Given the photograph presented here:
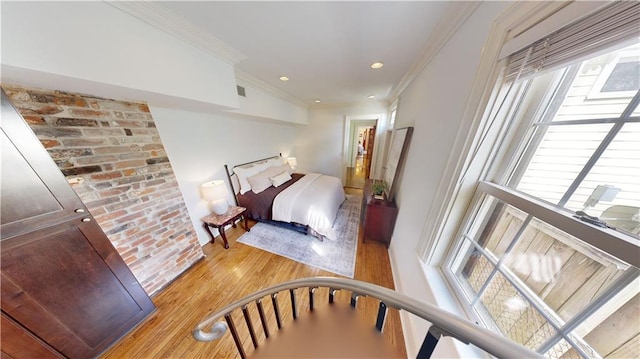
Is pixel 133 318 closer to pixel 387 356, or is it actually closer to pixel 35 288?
pixel 35 288

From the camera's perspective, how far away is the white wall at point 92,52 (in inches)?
28.8

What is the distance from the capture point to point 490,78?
30.0 inches

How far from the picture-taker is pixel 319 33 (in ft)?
4.28

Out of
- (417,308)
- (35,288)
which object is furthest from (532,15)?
(35,288)

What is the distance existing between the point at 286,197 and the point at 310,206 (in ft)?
1.48

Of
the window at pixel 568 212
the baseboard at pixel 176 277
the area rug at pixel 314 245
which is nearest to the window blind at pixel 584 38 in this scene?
the window at pixel 568 212

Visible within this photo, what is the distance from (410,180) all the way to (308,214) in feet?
4.60

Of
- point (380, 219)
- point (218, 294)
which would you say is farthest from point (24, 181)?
point (380, 219)

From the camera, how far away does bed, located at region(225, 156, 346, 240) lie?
2.33 metres

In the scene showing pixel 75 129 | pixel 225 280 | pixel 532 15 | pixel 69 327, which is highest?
pixel 532 15

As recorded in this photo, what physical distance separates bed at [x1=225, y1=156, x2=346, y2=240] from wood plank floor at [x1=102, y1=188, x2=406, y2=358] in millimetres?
518

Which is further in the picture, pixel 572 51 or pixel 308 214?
pixel 308 214

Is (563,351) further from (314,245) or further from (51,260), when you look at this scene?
(51,260)

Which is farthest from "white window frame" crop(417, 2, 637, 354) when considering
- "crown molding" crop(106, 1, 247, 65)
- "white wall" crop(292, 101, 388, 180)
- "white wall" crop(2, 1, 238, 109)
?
"white wall" crop(292, 101, 388, 180)
